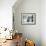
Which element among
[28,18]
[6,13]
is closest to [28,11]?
[28,18]

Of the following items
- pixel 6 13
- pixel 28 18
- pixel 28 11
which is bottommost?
pixel 28 18

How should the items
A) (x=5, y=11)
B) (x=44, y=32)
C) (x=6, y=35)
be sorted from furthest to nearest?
(x=44, y=32), (x=5, y=11), (x=6, y=35)

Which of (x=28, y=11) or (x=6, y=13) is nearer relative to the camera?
(x=6, y=13)

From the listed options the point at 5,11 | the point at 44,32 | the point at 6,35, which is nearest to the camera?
the point at 6,35

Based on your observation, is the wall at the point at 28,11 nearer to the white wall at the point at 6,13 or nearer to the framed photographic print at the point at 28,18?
the framed photographic print at the point at 28,18

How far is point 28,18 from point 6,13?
157cm

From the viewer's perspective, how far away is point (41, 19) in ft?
18.7

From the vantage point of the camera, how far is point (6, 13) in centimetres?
453

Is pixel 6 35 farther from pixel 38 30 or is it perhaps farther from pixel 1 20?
pixel 38 30

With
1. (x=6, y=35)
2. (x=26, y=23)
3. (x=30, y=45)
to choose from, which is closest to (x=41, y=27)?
(x=26, y=23)

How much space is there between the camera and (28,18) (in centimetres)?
581

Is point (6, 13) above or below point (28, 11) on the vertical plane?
below

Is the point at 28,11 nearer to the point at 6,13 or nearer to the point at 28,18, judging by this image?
the point at 28,18

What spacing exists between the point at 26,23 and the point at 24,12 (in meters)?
0.55
